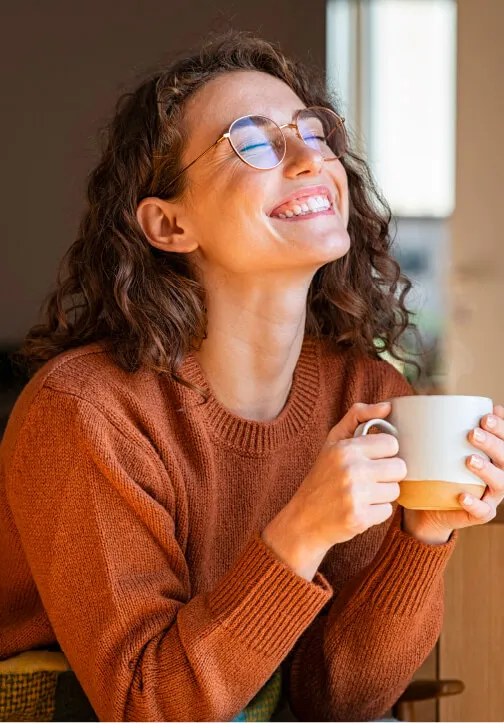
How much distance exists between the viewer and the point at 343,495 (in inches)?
38.3

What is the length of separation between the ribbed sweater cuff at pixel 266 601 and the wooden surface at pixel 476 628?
1.30 ft

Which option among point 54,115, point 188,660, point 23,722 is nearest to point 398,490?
point 188,660

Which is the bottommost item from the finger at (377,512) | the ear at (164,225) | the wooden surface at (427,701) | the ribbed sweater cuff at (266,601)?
the wooden surface at (427,701)

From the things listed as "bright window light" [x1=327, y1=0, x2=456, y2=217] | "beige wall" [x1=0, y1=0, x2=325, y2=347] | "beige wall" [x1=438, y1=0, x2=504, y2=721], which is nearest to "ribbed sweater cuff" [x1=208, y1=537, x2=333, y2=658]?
"beige wall" [x1=0, y1=0, x2=325, y2=347]

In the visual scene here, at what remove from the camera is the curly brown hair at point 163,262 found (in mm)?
1305

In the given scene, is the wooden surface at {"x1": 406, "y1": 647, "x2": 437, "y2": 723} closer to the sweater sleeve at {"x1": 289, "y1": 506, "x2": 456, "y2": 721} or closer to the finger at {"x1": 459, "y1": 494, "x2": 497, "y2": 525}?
the sweater sleeve at {"x1": 289, "y1": 506, "x2": 456, "y2": 721}

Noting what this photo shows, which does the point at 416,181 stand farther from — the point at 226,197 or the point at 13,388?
the point at 226,197

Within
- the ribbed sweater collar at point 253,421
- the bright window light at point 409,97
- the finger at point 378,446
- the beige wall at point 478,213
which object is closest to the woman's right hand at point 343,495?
the finger at point 378,446

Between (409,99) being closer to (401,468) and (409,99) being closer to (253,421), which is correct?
(253,421)

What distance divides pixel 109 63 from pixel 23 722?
1.38m

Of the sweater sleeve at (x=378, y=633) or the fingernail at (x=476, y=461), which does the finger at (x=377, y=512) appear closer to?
the fingernail at (x=476, y=461)

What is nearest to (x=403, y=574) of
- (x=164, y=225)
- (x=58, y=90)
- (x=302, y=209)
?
(x=302, y=209)

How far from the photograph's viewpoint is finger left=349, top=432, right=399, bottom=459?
3.22 feet

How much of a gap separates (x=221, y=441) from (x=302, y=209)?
31 centimetres
